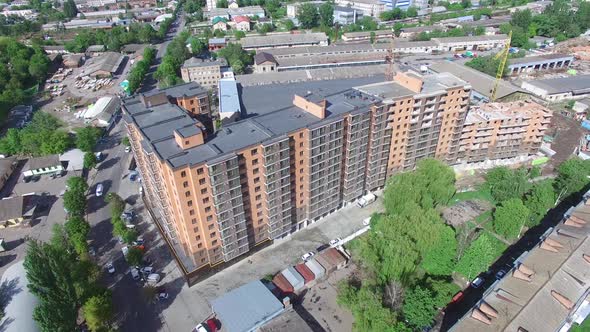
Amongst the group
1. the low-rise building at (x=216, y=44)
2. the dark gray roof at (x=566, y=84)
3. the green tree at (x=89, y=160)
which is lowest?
the green tree at (x=89, y=160)

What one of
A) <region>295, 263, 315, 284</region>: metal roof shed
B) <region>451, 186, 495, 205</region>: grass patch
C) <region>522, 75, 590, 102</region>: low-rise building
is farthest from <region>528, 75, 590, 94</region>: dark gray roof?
<region>295, 263, 315, 284</region>: metal roof shed

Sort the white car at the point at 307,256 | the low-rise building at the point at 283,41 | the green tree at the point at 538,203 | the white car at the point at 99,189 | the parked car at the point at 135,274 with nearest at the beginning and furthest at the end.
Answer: the parked car at the point at 135,274
the white car at the point at 307,256
the green tree at the point at 538,203
the white car at the point at 99,189
the low-rise building at the point at 283,41

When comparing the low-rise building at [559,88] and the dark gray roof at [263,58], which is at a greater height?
the dark gray roof at [263,58]

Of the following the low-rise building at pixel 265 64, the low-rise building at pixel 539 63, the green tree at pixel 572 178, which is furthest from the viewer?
the low-rise building at pixel 265 64

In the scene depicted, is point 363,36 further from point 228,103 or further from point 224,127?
point 224,127

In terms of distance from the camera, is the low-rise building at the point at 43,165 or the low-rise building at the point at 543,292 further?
the low-rise building at the point at 43,165

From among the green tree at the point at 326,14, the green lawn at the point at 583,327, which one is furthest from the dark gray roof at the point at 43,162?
the green tree at the point at 326,14

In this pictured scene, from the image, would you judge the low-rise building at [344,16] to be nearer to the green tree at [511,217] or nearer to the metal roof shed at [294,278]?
the green tree at [511,217]
